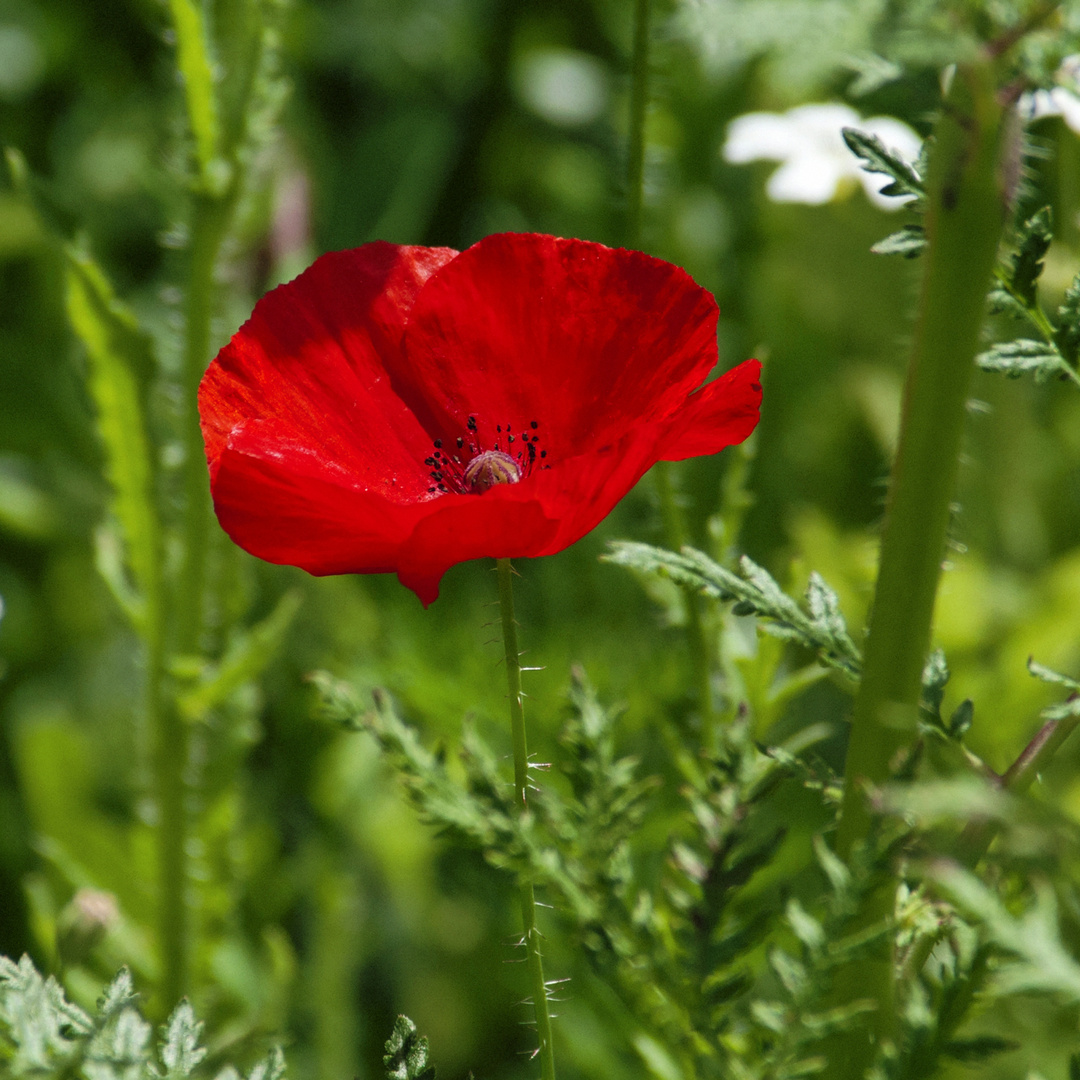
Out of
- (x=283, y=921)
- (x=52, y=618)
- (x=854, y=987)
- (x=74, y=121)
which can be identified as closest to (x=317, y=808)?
(x=283, y=921)

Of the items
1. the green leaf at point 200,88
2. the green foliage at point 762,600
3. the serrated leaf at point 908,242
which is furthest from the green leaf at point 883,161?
the green leaf at point 200,88

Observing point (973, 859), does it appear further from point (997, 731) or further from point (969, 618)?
point (969, 618)

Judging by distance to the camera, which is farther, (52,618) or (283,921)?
(52,618)

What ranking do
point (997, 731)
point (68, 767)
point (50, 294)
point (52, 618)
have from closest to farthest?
point (997, 731)
point (68, 767)
point (52, 618)
point (50, 294)

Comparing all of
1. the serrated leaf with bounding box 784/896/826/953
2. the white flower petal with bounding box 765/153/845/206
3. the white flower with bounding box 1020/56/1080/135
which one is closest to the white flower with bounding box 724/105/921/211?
the white flower petal with bounding box 765/153/845/206

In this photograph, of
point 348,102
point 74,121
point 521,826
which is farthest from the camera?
point 348,102

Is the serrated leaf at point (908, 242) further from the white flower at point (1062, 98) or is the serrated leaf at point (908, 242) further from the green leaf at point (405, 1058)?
the green leaf at point (405, 1058)

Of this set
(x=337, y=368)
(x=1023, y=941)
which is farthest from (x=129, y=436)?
(x=1023, y=941)
